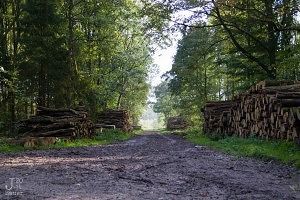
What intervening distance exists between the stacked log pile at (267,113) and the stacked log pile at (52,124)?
8.19 m

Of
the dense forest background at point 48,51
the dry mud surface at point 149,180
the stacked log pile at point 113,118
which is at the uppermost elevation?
the dense forest background at point 48,51

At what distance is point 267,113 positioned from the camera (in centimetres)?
1527

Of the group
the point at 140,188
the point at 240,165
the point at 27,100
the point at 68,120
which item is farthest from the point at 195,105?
the point at 140,188

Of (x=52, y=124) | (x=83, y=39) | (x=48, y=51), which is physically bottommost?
(x=52, y=124)

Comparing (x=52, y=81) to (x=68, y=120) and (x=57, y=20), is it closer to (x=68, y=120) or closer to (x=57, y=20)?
(x=57, y=20)

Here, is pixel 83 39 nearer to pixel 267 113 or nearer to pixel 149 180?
pixel 267 113

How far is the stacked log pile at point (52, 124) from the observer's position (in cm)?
1798

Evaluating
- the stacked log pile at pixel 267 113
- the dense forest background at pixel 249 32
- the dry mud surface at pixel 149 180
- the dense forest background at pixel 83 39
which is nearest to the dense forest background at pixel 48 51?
the dense forest background at pixel 83 39

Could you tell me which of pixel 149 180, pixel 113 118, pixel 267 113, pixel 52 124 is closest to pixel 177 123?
pixel 113 118

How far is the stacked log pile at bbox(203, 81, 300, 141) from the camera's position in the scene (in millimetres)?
12832

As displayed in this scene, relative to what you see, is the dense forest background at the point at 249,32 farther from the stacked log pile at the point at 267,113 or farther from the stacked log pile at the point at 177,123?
the stacked log pile at the point at 177,123

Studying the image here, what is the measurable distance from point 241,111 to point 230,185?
1257 cm

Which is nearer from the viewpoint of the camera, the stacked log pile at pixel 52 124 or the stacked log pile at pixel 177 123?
the stacked log pile at pixel 52 124

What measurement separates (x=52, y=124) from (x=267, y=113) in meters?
9.73
